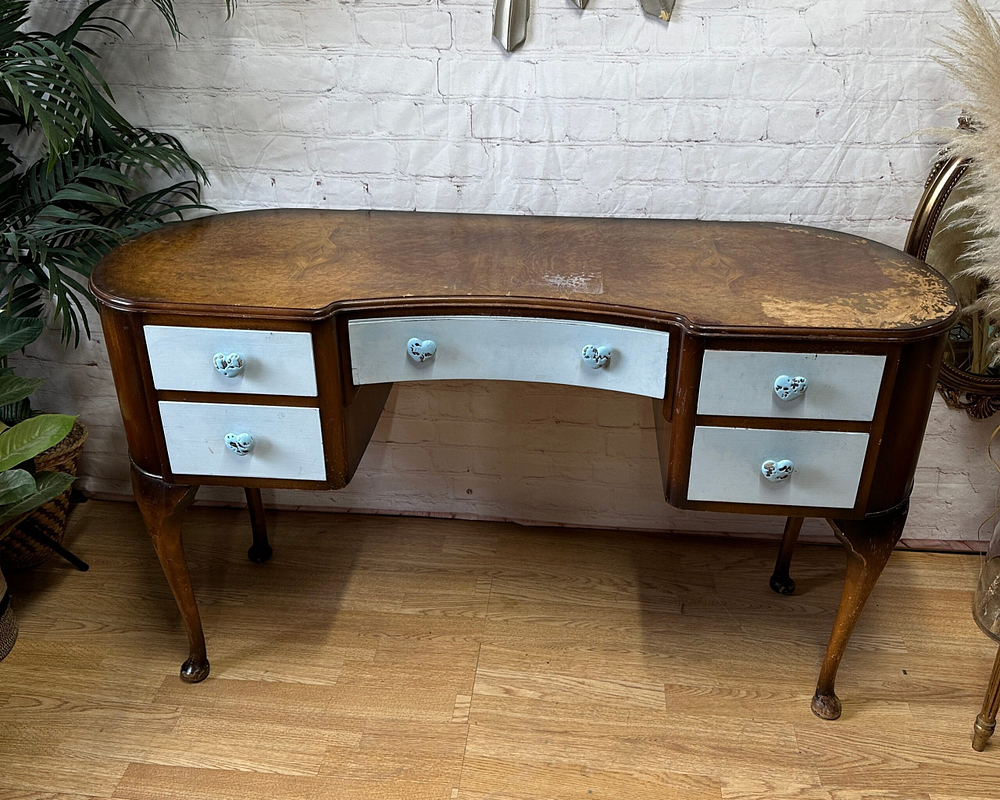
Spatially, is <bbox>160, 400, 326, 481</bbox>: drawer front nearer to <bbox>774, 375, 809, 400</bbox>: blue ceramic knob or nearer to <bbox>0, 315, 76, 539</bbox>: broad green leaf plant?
<bbox>0, 315, 76, 539</bbox>: broad green leaf plant

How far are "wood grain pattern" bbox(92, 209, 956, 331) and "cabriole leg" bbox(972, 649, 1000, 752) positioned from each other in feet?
2.33

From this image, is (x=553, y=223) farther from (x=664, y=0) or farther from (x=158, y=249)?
(x=158, y=249)

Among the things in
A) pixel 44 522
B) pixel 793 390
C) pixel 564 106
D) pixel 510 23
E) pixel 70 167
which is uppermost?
pixel 510 23

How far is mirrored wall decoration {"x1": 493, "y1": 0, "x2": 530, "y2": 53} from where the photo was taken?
5.57 feet

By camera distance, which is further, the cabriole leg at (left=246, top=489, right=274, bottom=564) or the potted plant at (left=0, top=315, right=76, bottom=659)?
the cabriole leg at (left=246, top=489, right=274, bottom=564)

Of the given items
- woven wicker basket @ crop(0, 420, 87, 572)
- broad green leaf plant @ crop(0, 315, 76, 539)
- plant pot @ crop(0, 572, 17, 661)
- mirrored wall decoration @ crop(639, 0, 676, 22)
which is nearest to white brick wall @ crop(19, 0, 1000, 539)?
mirrored wall decoration @ crop(639, 0, 676, 22)

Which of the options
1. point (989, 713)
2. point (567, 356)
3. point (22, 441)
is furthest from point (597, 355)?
point (22, 441)

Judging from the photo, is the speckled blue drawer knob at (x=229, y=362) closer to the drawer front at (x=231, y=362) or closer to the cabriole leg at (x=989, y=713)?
the drawer front at (x=231, y=362)

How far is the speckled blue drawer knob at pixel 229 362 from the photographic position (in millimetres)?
1408

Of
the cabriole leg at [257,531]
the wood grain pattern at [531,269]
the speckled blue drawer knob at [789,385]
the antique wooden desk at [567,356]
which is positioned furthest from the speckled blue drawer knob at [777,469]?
the cabriole leg at [257,531]

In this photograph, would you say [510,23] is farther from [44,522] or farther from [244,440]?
[44,522]

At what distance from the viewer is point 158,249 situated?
1628mm

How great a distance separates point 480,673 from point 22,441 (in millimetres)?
1026

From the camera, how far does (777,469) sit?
1402 mm
